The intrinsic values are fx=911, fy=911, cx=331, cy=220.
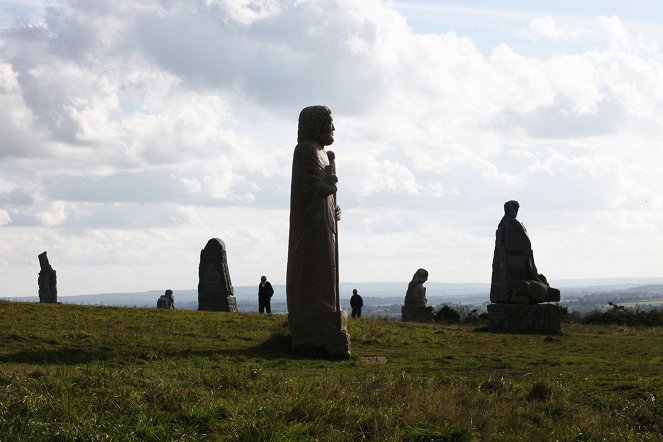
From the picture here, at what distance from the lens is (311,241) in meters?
17.1

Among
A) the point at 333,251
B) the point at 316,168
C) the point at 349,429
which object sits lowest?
the point at 349,429

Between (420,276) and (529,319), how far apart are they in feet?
33.3

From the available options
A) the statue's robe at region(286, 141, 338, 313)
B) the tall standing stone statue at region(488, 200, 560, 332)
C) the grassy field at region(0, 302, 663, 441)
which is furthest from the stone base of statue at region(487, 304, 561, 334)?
the statue's robe at region(286, 141, 338, 313)

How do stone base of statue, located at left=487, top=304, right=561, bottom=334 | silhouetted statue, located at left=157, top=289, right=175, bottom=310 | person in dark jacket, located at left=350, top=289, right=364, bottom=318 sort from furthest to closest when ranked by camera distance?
silhouetted statue, located at left=157, top=289, right=175, bottom=310 < person in dark jacket, located at left=350, top=289, right=364, bottom=318 < stone base of statue, located at left=487, top=304, right=561, bottom=334

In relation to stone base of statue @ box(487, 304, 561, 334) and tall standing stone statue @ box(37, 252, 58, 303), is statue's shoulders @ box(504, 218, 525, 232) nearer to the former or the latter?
stone base of statue @ box(487, 304, 561, 334)

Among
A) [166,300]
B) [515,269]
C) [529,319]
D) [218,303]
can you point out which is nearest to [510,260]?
[515,269]

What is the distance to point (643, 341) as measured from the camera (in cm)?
2380

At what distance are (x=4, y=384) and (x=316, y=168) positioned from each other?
7.97 meters

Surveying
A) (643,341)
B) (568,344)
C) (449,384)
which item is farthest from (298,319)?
(643,341)

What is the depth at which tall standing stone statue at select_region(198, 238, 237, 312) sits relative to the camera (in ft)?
114

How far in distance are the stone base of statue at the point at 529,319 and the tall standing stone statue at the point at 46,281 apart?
963 inches

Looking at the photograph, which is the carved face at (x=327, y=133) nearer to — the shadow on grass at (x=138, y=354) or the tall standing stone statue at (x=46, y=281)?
the shadow on grass at (x=138, y=354)

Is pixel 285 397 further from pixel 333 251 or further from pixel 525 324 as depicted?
pixel 525 324

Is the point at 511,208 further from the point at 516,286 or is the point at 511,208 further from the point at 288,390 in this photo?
the point at 288,390
